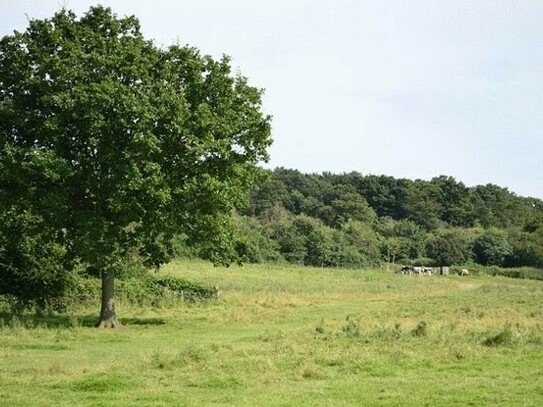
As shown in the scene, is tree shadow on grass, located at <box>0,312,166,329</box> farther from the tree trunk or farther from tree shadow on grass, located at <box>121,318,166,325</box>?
the tree trunk

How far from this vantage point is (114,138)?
1115 inches

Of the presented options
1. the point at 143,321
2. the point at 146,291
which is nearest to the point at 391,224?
the point at 146,291

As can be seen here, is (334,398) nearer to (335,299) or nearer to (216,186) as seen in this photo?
(216,186)

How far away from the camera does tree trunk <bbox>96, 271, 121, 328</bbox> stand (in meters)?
29.6

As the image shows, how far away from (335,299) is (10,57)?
27723 millimetres

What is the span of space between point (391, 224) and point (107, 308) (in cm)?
12941

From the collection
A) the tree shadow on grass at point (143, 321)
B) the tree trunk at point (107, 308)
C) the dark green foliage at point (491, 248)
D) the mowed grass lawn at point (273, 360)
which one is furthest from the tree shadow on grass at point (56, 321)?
the dark green foliage at point (491, 248)

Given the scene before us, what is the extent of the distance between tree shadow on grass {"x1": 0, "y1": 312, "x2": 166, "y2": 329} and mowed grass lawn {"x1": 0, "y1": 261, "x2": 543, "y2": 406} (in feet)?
0.48

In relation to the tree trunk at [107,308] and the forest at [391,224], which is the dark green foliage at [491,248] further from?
the tree trunk at [107,308]

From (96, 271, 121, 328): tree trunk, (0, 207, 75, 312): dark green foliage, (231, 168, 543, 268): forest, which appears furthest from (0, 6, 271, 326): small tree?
(231, 168, 543, 268): forest

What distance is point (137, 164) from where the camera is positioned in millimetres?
27812

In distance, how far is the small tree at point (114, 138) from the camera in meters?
27.4

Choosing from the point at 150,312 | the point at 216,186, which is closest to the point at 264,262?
the point at 150,312

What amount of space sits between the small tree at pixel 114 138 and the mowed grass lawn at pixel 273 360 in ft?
14.2
